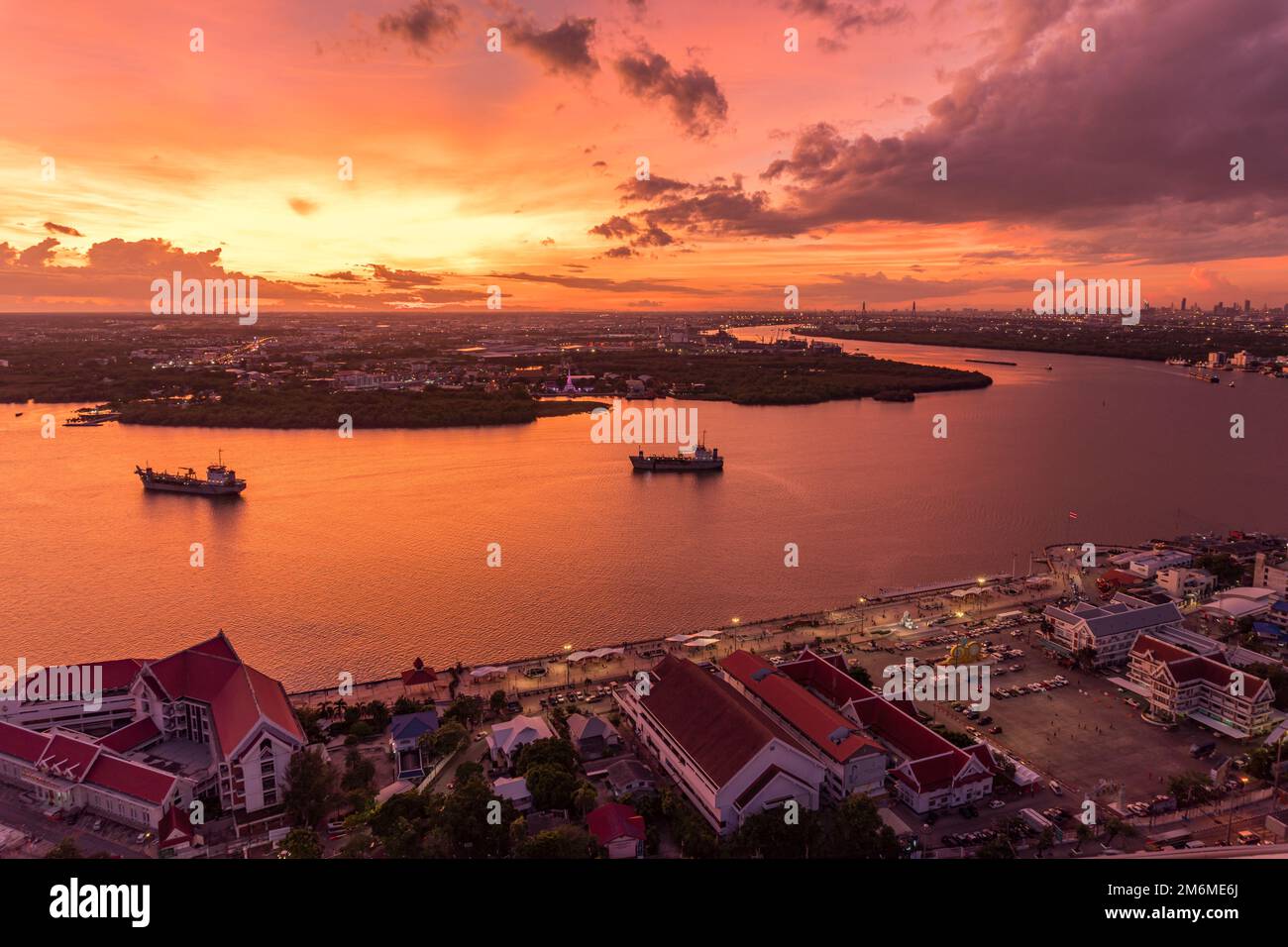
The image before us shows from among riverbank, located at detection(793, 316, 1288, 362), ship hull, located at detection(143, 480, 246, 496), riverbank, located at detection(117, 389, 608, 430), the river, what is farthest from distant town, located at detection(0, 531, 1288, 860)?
riverbank, located at detection(793, 316, 1288, 362)

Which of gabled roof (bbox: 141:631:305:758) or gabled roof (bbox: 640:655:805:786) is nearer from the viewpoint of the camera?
gabled roof (bbox: 640:655:805:786)

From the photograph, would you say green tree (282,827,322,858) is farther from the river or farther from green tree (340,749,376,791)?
the river

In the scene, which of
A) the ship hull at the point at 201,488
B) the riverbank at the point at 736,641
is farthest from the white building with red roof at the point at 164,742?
the ship hull at the point at 201,488

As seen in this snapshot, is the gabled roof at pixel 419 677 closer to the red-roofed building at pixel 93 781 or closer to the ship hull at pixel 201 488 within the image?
the red-roofed building at pixel 93 781

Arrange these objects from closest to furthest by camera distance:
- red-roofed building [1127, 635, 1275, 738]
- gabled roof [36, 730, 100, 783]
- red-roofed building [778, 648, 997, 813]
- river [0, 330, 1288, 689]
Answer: gabled roof [36, 730, 100, 783] → red-roofed building [778, 648, 997, 813] → red-roofed building [1127, 635, 1275, 738] → river [0, 330, 1288, 689]
